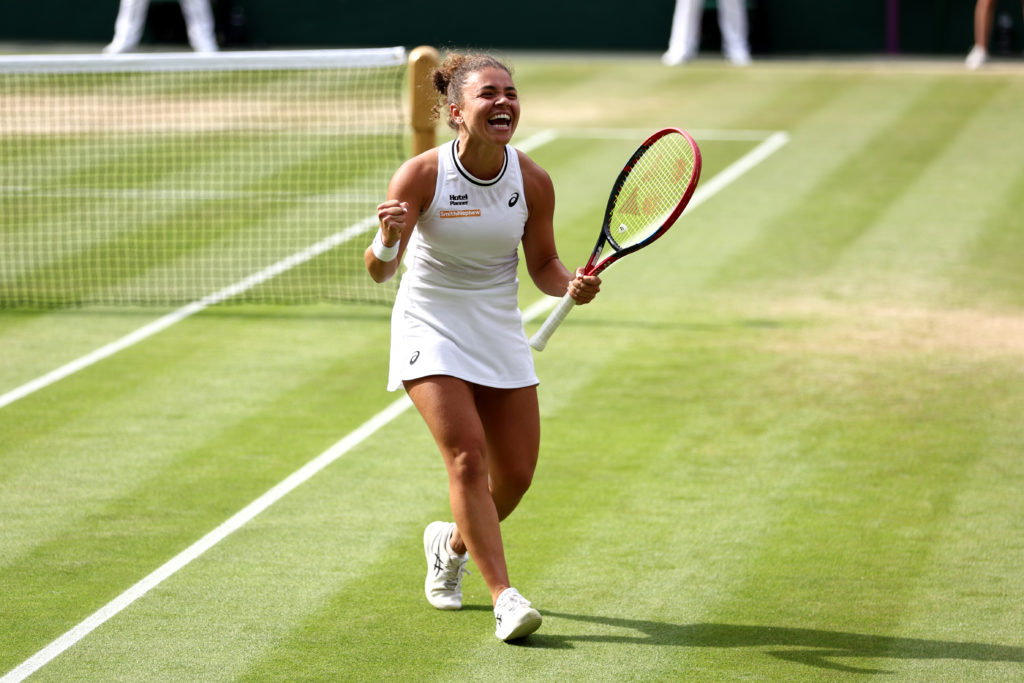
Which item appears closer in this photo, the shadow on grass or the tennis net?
the shadow on grass

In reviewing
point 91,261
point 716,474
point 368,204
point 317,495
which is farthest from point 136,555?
point 368,204

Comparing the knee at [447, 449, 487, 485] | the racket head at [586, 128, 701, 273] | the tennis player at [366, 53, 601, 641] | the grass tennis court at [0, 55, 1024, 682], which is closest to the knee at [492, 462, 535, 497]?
the tennis player at [366, 53, 601, 641]

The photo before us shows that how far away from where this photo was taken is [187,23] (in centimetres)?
2439

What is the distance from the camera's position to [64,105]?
19.2 m

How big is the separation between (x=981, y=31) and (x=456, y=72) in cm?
1770

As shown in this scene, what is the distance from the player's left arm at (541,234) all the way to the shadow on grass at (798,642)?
4.39 feet

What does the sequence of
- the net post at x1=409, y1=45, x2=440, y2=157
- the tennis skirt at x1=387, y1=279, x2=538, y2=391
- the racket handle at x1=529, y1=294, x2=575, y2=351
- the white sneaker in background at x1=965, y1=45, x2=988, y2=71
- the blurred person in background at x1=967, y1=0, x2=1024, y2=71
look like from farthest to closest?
the white sneaker in background at x1=965, y1=45, x2=988, y2=71, the blurred person in background at x1=967, y1=0, x2=1024, y2=71, the net post at x1=409, y1=45, x2=440, y2=157, the racket handle at x1=529, y1=294, x2=575, y2=351, the tennis skirt at x1=387, y1=279, x2=538, y2=391

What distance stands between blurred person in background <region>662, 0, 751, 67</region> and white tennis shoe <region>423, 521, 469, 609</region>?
17.7 m

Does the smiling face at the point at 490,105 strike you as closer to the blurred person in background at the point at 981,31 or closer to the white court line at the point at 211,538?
the white court line at the point at 211,538

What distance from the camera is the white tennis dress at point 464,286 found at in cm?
586

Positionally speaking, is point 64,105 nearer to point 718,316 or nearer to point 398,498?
point 718,316

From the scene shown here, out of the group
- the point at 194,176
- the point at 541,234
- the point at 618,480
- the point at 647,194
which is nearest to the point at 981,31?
the point at 194,176

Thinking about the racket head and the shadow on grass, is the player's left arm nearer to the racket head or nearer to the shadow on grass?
the racket head

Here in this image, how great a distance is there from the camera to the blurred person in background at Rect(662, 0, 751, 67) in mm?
22942
